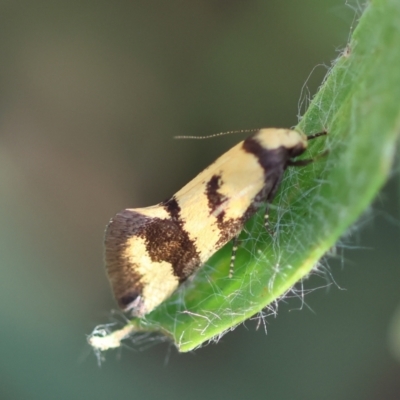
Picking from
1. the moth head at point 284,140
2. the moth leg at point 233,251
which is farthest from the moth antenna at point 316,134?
the moth leg at point 233,251

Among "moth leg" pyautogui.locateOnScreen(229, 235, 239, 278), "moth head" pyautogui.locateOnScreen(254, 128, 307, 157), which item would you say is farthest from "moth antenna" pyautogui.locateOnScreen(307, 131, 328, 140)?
"moth leg" pyautogui.locateOnScreen(229, 235, 239, 278)

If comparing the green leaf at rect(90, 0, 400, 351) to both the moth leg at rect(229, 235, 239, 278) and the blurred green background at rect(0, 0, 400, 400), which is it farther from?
the blurred green background at rect(0, 0, 400, 400)

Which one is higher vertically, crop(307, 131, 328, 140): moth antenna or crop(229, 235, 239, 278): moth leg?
crop(307, 131, 328, 140): moth antenna

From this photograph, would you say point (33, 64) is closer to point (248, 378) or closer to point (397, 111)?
point (248, 378)

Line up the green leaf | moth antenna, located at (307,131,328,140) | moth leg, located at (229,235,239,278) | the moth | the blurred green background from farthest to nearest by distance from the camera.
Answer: the blurred green background
the moth
moth leg, located at (229,235,239,278)
moth antenna, located at (307,131,328,140)
the green leaf

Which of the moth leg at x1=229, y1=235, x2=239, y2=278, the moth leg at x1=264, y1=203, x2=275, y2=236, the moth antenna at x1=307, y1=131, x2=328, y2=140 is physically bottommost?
the moth leg at x1=229, y1=235, x2=239, y2=278

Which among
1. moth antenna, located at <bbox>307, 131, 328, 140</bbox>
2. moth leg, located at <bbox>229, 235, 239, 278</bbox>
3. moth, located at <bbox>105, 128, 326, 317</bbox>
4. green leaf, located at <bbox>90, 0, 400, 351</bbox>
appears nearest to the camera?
green leaf, located at <bbox>90, 0, 400, 351</bbox>
